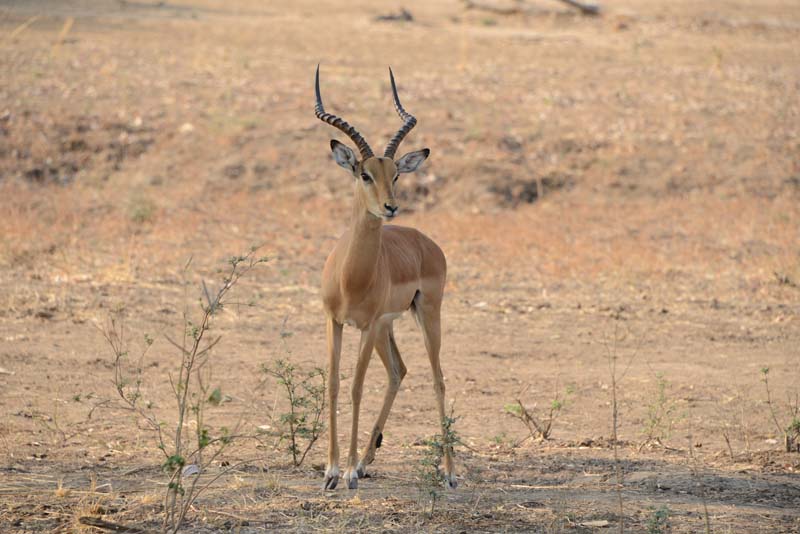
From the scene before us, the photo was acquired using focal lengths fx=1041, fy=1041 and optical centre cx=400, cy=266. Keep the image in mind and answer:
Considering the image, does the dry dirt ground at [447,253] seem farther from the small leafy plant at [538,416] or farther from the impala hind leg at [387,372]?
the impala hind leg at [387,372]

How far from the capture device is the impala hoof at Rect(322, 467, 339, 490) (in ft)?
20.9

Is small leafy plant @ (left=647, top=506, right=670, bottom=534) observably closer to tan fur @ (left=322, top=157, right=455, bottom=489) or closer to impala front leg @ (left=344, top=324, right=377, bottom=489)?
tan fur @ (left=322, top=157, right=455, bottom=489)

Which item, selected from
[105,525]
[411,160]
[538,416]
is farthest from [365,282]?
[538,416]

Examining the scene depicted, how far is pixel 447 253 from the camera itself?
1353 centimetres

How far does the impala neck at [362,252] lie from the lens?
6.53 meters

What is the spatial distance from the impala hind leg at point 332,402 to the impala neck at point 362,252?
32 cm

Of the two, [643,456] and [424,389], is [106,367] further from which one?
[643,456]

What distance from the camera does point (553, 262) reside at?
13.2m

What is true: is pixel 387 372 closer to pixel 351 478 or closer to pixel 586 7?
pixel 351 478

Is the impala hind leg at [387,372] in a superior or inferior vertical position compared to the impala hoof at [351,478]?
superior

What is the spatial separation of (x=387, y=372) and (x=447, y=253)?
630 centimetres

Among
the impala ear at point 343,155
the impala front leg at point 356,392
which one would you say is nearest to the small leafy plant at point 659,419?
the impala front leg at point 356,392

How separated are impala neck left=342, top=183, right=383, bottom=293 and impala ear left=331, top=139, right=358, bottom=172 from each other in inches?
17.4

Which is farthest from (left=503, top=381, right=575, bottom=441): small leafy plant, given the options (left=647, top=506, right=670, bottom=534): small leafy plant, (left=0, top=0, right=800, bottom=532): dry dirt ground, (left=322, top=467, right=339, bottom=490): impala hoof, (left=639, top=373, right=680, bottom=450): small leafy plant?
(left=647, top=506, right=670, bottom=534): small leafy plant
